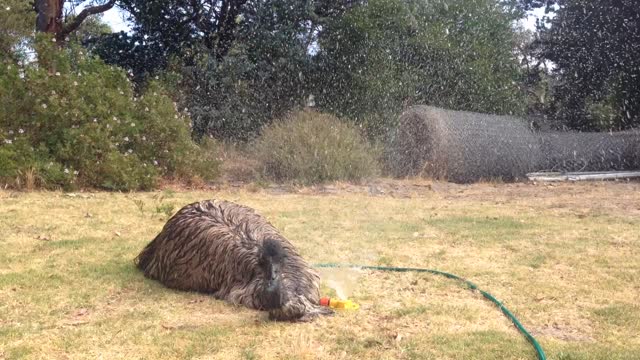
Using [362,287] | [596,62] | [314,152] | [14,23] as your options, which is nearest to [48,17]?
[14,23]

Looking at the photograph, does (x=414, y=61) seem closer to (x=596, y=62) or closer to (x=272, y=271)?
(x=596, y=62)

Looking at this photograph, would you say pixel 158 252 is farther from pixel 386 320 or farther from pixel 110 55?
pixel 110 55

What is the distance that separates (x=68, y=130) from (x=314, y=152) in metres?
4.79

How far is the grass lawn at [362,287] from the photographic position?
4254 millimetres

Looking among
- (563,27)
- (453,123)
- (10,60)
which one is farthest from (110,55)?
(563,27)

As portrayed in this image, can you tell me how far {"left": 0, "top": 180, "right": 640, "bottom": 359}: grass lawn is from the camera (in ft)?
14.0

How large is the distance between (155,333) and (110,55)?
51.7ft

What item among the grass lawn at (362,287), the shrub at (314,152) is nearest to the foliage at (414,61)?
the shrub at (314,152)

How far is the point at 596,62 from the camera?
822 inches

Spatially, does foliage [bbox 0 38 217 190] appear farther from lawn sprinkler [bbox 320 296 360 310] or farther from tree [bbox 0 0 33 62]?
lawn sprinkler [bbox 320 296 360 310]

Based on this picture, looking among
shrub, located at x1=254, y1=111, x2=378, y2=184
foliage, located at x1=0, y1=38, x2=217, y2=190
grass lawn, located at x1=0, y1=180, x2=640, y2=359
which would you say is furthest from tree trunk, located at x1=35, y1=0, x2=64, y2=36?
grass lawn, located at x1=0, y1=180, x2=640, y2=359

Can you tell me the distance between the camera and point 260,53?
1847 cm

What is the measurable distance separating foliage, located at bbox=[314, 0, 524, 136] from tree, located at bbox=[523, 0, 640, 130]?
1.82 metres

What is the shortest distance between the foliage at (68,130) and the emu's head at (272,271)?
753 cm
